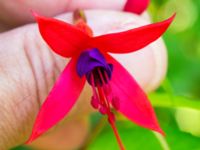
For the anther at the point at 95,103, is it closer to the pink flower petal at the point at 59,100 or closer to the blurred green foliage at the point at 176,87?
the pink flower petal at the point at 59,100

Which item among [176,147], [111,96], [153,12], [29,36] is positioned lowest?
[176,147]

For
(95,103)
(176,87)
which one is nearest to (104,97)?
(95,103)

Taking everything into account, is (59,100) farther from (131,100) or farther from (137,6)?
(137,6)

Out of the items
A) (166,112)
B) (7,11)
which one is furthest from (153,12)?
(7,11)

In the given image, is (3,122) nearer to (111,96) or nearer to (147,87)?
(111,96)

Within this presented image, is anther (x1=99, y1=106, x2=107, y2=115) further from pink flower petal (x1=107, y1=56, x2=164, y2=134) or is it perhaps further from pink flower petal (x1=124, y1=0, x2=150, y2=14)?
pink flower petal (x1=124, y1=0, x2=150, y2=14)
